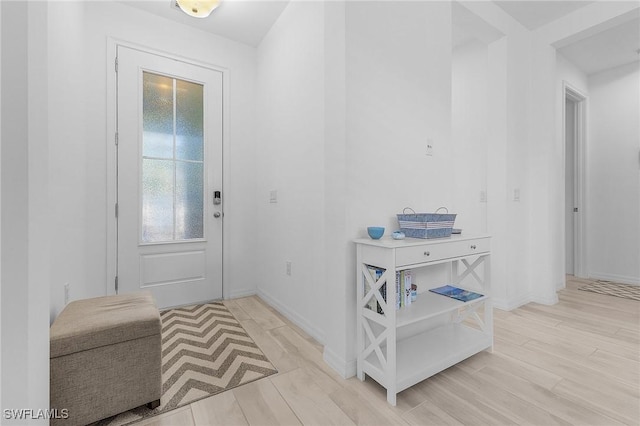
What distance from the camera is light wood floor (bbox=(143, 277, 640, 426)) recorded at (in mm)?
1236

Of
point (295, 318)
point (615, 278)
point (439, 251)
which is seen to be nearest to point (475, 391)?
point (439, 251)

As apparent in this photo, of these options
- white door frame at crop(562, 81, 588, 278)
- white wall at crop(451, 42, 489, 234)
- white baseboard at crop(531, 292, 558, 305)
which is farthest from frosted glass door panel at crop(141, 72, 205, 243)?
white door frame at crop(562, 81, 588, 278)

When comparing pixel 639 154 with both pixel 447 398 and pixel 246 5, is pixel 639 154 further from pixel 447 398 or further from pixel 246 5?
pixel 246 5

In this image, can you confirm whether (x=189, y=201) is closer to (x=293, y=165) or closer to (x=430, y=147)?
(x=293, y=165)

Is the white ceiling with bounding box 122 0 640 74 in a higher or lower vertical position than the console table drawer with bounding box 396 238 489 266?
higher

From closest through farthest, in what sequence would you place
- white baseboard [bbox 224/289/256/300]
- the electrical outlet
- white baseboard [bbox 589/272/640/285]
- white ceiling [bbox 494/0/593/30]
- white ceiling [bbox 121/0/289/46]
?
the electrical outlet
white ceiling [bbox 121/0/289/46]
white ceiling [bbox 494/0/593/30]
white baseboard [bbox 224/289/256/300]
white baseboard [bbox 589/272/640/285]

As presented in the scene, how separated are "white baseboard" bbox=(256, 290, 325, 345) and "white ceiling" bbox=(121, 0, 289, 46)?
8.18ft

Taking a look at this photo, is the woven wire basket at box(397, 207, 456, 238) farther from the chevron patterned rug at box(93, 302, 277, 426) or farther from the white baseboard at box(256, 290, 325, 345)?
the chevron patterned rug at box(93, 302, 277, 426)

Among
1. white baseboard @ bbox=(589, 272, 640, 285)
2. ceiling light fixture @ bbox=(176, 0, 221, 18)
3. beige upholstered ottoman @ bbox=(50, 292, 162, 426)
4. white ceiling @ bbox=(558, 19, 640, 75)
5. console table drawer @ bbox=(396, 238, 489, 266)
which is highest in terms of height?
white ceiling @ bbox=(558, 19, 640, 75)

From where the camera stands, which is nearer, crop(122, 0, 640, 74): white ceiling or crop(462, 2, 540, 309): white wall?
crop(122, 0, 640, 74): white ceiling

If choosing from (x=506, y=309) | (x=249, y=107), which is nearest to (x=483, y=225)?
(x=506, y=309)

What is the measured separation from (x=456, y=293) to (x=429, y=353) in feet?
1.41

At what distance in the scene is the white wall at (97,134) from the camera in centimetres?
161

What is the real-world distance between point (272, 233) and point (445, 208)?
148 centimetres
